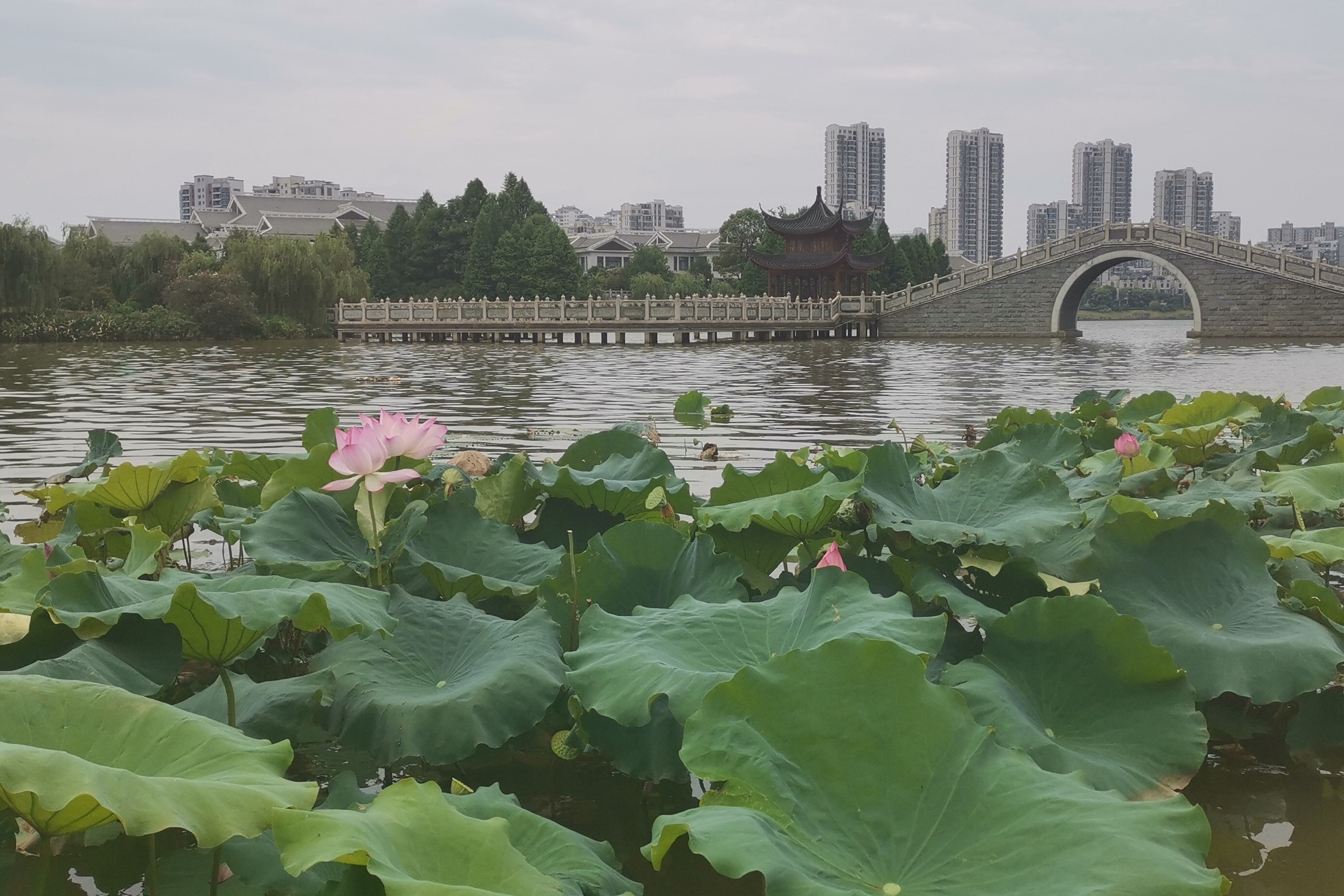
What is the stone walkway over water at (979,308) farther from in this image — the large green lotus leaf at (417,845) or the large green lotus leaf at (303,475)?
the large green lotus leaf at (417,845)

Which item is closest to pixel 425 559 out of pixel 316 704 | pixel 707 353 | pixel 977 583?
pixel 316 704

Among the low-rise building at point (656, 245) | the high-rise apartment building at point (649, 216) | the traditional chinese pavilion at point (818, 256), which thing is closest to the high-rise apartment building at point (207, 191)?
the high-rise apartment building at point (649, 216)

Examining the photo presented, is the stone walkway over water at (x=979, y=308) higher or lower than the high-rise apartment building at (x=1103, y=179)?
lower

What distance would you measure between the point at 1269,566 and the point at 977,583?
64cm

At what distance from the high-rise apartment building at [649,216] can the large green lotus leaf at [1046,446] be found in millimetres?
133194

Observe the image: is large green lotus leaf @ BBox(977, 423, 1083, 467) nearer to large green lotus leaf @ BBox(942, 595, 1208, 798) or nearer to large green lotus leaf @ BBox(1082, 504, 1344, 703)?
large green lotus leaf @ BBox(1082, 504, 1344, 703)

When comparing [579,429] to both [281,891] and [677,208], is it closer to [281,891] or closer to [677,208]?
[281,891]

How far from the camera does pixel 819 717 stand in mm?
1233

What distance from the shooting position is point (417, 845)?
107 cm

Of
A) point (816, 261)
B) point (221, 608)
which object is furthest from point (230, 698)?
point (816, 261)

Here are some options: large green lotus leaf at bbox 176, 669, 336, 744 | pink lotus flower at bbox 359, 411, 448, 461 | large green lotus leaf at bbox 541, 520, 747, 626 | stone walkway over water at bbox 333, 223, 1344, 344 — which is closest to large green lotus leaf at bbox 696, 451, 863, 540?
large green lotus leaf at bbox 541, 520, 747, 626

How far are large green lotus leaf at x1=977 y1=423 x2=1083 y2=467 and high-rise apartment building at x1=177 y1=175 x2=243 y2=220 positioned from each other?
144 m

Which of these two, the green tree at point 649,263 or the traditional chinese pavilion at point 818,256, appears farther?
the green tree at point 649,263

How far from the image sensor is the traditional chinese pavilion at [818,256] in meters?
36.7
